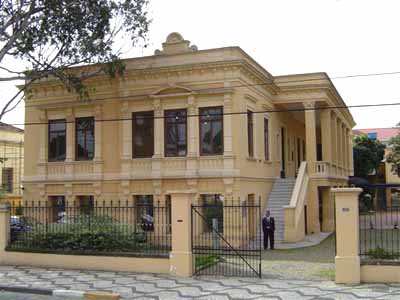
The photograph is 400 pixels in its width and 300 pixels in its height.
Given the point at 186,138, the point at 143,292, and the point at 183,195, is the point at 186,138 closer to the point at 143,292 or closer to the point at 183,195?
the point at 183,195

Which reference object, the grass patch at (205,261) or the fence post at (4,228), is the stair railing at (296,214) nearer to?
the grass patch at (205,261)

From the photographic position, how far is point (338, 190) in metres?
12.9

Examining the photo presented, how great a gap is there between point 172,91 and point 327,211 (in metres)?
11.5

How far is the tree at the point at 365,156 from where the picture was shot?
171ft

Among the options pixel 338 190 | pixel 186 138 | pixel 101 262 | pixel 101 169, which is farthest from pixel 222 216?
pixel 338 190

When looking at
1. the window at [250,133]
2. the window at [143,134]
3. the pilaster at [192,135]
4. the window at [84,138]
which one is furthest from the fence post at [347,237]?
the window at [84,138]

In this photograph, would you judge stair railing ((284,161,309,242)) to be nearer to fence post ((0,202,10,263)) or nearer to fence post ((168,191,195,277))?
fence post ((168,191,195,277))

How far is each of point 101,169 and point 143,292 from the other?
44.5 feet

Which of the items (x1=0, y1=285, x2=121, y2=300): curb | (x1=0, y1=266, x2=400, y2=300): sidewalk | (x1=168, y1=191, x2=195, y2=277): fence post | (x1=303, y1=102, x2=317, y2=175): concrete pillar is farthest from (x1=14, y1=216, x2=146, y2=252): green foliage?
(x1=303, y1=102, x2=317, y2=175): concrete pillar

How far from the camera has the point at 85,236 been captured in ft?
51.6

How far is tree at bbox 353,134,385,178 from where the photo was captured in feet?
171

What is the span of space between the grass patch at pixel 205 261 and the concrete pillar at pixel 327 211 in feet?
46.0

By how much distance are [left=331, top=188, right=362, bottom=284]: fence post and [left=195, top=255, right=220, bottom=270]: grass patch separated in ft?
12.6

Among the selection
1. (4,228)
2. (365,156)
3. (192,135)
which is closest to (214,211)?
(192,135)
